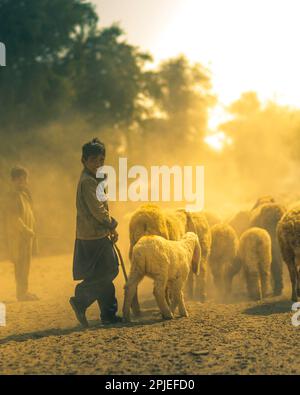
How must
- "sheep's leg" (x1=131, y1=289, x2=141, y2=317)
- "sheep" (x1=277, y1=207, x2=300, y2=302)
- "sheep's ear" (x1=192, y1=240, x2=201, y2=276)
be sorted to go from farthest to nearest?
"sheep" (x1=277, y1=207, x2=300, y2=302) → "sheep's ear" (x1=192, y1=240, x2=201, y2=276) → "sheep's leg" (x1=131, y1=289, x2=141, y2=317)

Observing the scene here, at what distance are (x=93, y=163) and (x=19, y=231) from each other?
11.8ft

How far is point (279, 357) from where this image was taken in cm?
605

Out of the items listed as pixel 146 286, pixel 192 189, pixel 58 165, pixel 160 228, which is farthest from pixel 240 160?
pixel 160 228

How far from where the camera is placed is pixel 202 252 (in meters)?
11.0

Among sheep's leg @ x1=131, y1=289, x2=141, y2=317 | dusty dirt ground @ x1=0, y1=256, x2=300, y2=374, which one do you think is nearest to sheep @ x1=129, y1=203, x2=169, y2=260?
sheep's leg @ x1=131, y1=289, x2=141, y2=317

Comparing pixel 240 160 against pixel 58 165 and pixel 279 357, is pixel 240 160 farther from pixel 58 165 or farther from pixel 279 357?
pixel 279 357

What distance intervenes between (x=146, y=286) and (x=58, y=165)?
11746 millimetres

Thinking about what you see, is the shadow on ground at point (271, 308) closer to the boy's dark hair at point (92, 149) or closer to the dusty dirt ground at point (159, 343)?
the dusty dirt ground at point (159, 343)

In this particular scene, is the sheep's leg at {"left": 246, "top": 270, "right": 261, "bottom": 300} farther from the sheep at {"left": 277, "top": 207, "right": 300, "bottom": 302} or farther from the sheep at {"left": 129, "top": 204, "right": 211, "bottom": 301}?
the sheep at {"left": 277, "top": 207, "right": 300, "bottom": 302}

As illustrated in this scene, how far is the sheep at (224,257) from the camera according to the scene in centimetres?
1169

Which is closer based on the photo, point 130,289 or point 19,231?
point 130,289

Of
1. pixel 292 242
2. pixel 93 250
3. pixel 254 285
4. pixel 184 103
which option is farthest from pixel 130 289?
pixel 184 103

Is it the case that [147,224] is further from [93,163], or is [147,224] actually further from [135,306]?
[93,163]

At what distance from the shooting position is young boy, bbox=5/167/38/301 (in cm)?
1090
